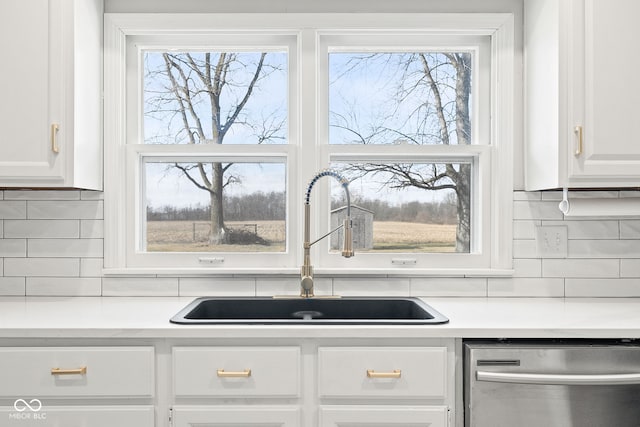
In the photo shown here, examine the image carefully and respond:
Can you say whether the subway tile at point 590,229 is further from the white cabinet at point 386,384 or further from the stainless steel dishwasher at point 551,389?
the white cabinet at point 386,384

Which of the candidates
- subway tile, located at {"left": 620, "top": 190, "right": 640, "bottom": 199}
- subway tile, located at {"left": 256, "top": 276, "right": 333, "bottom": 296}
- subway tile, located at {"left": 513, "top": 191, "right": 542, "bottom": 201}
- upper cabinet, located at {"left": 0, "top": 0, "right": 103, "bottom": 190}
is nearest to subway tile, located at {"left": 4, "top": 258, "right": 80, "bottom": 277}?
upper cabinet, located at {"left": 0, "top": 0, "right": 103, "bottom": 190}

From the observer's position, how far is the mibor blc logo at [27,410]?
63.2 inches

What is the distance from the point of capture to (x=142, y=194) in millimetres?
2320

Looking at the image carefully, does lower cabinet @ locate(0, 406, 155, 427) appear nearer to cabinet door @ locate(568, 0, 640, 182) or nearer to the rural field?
the rural field

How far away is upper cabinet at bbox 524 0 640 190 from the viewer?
1.86 m

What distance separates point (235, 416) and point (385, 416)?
0.47m

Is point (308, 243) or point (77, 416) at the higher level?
point (308, 243)

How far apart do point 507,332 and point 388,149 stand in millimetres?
957

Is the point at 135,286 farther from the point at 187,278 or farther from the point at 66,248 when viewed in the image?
the point at 66,248

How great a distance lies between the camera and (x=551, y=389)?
1.59 meters

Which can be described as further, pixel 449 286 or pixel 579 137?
pixel 449 286

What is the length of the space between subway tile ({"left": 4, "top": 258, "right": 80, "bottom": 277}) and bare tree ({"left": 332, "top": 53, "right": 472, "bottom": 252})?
1308 millimetres

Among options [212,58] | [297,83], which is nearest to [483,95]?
[297,83]

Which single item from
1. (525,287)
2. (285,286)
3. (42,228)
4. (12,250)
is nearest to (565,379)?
(525,287)
